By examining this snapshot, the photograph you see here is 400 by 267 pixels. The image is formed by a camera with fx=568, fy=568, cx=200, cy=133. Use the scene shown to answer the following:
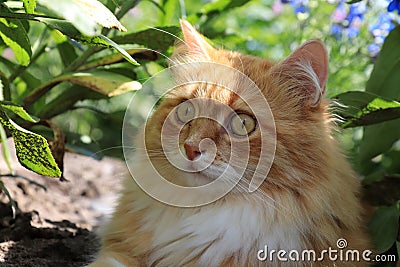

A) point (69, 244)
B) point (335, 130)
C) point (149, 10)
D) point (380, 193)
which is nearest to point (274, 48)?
point (149, 10)

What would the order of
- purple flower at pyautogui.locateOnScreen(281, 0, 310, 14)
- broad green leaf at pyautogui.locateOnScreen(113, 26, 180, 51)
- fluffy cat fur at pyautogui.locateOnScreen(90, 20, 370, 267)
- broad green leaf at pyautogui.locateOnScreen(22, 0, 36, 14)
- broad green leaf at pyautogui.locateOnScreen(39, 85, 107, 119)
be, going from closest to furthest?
broad green leaf at pyautogui.locateOnScreen(22, 0, 36, 14)
fluffy cat fur at pyautogui.locateOnScreen(90, 20, 370, 267)
broad green leaf at pyautogui.locateOnScreen(113, 26, 180, 51)
broad green leaf at pyautogui.locateOnScreen(39, 85, 107, 119)
purple flower at pyautogui.locateOnScreen(281, 0, 310, 14)

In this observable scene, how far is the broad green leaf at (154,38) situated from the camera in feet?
5.64

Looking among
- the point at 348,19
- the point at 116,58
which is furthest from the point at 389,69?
the point at 116,58

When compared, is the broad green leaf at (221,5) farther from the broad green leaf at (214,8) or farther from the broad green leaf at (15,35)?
the broad green leaf at (15,35)

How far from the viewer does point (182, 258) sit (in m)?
1.38

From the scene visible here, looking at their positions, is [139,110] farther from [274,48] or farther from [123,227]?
[274,48]

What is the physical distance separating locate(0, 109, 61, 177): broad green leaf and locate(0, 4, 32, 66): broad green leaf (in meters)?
0.26

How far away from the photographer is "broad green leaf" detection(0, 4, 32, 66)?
4.64ft

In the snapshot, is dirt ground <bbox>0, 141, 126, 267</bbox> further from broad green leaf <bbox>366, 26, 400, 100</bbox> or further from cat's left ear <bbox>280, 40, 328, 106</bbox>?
broad green leaf <bbox>366, 26, 400, 100</bbox>

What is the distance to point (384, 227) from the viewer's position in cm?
163

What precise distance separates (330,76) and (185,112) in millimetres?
932

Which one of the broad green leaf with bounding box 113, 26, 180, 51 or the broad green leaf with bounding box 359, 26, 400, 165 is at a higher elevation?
the broad green leaf with bounding box 113, 26, 180, 51

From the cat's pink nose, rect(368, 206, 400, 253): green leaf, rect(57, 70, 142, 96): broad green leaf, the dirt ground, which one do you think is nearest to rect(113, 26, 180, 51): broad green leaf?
rect(57, 70, 142, 96): broad green leaf

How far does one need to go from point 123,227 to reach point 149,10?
1792 millimetres
